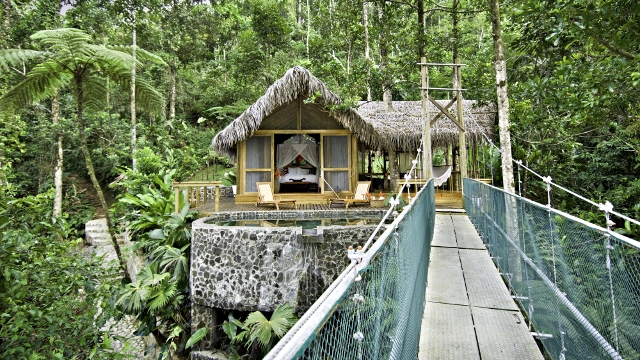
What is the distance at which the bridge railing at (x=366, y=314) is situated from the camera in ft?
2.86

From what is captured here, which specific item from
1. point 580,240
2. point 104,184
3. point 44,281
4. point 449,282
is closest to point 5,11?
point 44,281

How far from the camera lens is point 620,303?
1.63 meters

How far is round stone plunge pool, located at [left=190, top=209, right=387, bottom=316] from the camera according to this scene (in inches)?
211

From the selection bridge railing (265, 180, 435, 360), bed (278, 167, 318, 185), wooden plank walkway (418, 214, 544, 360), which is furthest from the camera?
bed (278, 167, 318, 185)

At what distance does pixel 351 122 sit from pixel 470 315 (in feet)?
21.1

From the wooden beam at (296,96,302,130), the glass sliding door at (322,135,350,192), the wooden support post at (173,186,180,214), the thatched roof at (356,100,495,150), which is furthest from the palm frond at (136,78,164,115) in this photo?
the thatched roof at (356,100,495,150)

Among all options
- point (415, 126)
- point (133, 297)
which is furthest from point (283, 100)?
point (133, 297)

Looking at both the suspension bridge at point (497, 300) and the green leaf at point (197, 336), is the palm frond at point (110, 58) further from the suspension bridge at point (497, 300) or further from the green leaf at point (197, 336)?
the suspension bridge at point (497, 300)

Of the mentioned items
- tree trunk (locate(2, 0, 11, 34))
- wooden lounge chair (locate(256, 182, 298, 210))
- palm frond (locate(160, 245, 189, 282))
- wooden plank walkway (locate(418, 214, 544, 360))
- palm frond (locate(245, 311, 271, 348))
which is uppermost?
tree trunk (locate(2, 0, 11, 34))

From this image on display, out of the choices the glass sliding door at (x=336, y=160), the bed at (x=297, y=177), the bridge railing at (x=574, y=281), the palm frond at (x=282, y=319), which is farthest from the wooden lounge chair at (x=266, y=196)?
the bridge railing at (x=574, y=281)

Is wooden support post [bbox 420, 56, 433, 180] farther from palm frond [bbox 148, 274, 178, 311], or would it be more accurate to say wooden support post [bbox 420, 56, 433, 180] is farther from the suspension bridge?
palm frond [bbox 148, 274, 178, 311]

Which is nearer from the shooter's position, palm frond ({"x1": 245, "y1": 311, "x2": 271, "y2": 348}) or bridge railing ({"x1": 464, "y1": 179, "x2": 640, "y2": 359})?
bridge railing ({"x1": 464, "y1": 179, "x2": 640, "y2": 359})

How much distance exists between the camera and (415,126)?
428 inches

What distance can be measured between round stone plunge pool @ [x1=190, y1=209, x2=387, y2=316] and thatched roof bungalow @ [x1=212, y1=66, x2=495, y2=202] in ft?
12.9
